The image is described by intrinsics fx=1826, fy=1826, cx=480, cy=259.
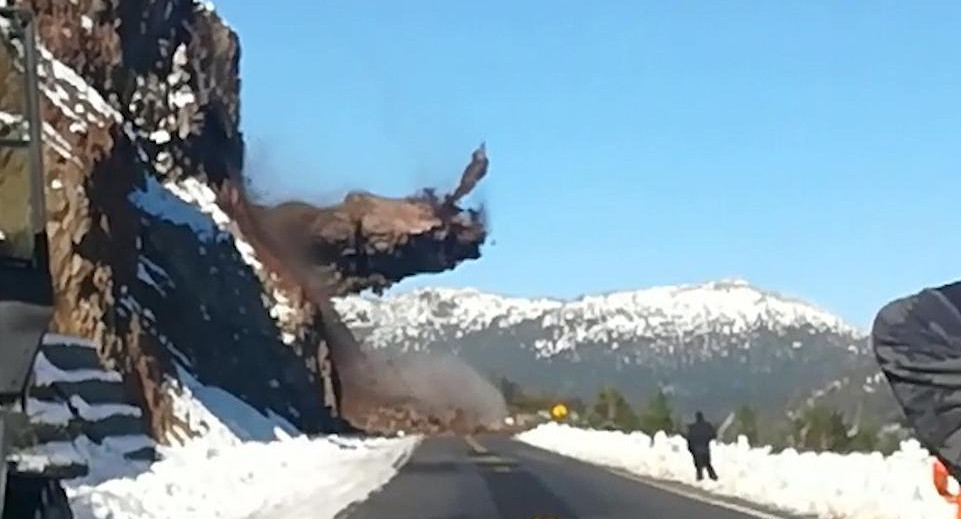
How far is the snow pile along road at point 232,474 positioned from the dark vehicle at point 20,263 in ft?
37.3

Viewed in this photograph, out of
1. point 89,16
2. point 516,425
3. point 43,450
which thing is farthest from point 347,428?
point 43,450

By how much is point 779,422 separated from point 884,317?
2076 inches

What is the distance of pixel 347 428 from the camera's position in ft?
252

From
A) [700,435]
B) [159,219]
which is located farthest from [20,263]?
[159,219]

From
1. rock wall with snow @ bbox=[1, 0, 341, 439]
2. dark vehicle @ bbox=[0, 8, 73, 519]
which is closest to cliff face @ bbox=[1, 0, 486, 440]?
rock wall with snow @ bbox=[1, 0, 341, 439]

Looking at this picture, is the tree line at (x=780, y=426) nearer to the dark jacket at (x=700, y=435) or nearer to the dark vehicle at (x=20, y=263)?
the dark jacket at (x=700, y=435)

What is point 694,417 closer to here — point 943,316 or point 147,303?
point 147,303

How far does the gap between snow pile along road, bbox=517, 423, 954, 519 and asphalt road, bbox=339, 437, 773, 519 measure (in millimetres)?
1486

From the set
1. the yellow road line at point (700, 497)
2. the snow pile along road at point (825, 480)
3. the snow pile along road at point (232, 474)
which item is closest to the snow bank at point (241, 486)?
the snow pile along road at point (232, 474)

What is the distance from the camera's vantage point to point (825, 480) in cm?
2917

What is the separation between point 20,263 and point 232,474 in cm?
2560

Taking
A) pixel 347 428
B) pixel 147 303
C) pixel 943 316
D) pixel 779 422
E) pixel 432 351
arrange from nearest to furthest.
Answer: pixel 943 316
pixel 147 303
pixel 779 422
pixel 347 428
pixel 432 351

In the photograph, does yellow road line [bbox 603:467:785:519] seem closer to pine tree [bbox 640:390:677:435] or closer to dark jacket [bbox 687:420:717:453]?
dark jacket [bbox 687:420:717:453]

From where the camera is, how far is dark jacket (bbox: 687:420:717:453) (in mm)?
38719
